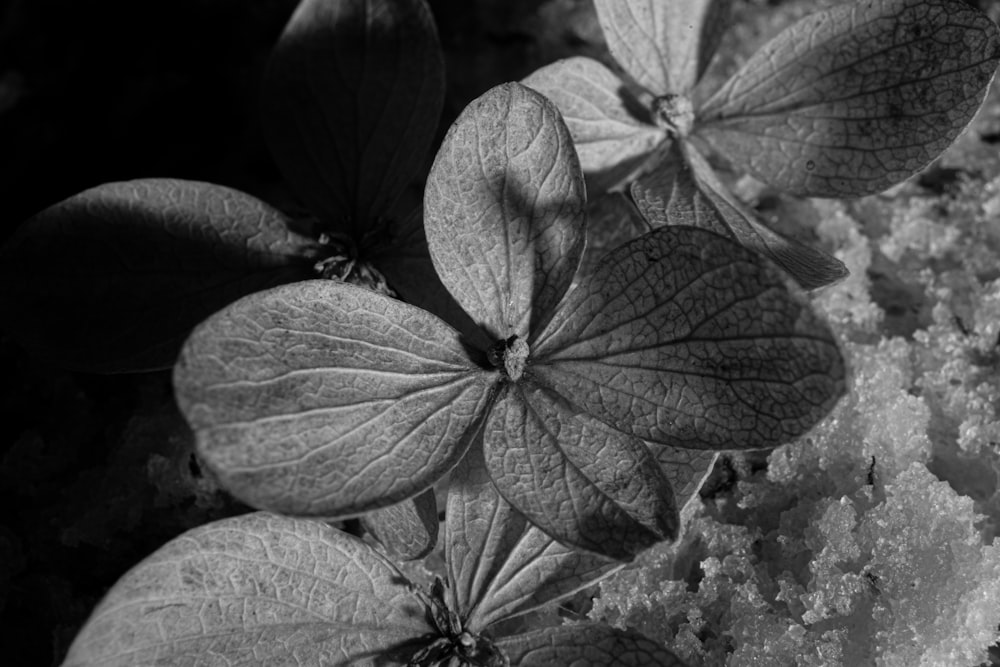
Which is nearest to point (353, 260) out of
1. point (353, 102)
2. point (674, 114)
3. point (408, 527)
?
point (353, 102)

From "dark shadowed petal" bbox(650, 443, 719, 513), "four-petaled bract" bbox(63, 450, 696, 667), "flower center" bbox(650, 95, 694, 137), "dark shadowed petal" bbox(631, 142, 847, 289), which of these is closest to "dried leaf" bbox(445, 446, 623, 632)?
"four-petaled bract" bbox(63, 450, 696, 667)

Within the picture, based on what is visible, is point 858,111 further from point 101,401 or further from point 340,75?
point 101,401

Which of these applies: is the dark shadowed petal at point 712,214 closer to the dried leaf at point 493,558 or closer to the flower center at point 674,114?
the flower center at point 674,114

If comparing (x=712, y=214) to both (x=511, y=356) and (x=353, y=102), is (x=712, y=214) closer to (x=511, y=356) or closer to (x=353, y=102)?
(x=511, y=356)

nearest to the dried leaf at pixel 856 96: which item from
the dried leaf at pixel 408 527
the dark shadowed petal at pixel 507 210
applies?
the dark shadowed petal at pixel 507 210

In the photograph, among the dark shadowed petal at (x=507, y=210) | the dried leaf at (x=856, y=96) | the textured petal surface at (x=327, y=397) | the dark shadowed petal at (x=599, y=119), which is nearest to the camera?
the textured petal surface at (x=327, y=397)

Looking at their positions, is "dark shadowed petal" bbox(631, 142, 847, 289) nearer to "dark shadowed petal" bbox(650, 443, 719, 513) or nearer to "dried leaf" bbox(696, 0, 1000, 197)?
"dried leaf" bbox(696, 0, 1000, 197)
